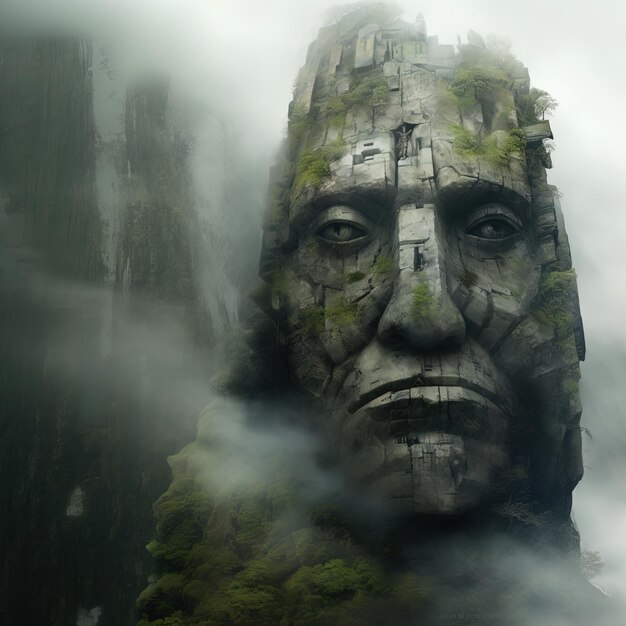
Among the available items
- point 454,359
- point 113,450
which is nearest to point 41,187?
point 113,450

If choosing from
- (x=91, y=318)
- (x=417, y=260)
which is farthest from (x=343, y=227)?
(x=91, y=318)

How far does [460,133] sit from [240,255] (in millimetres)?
3984

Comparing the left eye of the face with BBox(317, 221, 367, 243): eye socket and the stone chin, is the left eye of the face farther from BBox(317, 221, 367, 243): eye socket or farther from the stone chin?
the stone chin

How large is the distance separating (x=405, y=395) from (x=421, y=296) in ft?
3.24

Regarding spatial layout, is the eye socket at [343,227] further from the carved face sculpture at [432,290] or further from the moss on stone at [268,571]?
the moss on stone at [268,571]

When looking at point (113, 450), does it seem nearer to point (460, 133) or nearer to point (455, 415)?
point (455, 415)

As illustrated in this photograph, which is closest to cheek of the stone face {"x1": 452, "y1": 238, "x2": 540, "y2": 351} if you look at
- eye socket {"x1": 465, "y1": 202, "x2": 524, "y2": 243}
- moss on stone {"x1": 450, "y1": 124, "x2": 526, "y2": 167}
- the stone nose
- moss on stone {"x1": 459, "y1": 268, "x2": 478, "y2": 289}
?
moss on stone {"x1": 459, "y1": 268, "x2": 478, "y2": 289}

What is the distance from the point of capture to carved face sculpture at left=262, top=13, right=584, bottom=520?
7.82m

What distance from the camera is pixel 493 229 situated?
358 inches

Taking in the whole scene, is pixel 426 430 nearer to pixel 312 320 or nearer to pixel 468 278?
pixel 468 278

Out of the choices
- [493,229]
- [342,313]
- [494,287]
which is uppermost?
[493,229]

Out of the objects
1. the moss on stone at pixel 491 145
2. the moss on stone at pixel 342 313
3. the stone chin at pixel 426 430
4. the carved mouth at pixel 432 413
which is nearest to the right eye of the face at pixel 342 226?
the moss on stone at pixel 342 313

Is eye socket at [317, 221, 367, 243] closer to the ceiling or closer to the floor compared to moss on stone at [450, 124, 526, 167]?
closer to the floor

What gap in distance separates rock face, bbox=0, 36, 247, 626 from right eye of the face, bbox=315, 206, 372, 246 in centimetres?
278
